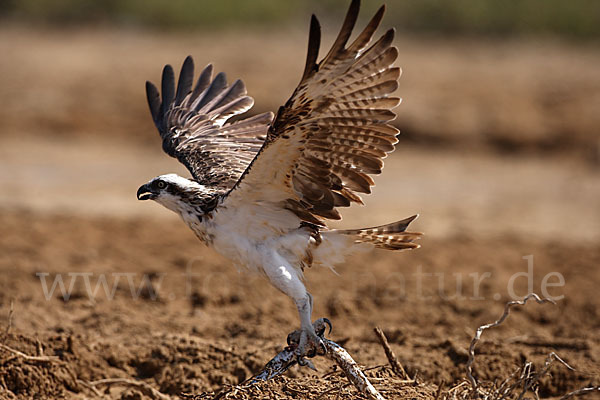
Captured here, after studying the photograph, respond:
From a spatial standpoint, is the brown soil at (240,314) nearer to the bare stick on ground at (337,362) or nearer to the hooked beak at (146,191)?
the bare stick on ground at (337,362)

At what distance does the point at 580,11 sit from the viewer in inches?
738

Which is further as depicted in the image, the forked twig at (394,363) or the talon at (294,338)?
the forked twig at (394,363)

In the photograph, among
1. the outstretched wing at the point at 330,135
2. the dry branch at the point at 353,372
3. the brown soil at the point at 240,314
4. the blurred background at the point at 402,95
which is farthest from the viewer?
the blurred background at the point at 402,95

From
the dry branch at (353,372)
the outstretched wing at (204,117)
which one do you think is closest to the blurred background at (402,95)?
the outstretched wing at (204,117)

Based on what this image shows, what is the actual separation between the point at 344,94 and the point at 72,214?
666 centimetres

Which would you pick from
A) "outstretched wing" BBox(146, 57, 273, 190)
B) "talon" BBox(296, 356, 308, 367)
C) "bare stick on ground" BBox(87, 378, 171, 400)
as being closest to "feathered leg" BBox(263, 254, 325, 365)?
"talon" BBox(296, 356, 308, 367)

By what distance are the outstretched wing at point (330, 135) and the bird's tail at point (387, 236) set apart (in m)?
0.21

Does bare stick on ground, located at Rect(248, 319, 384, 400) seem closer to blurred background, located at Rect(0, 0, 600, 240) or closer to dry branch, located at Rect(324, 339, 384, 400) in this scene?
dry branch, located at Rect(324, 339, 384, 400)

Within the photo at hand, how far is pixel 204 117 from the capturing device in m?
6.07

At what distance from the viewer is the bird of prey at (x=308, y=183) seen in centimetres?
420

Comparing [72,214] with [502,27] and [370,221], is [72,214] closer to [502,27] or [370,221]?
[370,221]

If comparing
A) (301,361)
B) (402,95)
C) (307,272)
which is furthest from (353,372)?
(402,95)

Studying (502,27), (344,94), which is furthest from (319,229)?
(502,27)

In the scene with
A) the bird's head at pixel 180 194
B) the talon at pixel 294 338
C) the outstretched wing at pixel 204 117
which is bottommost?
the talon at pixel 294 338
